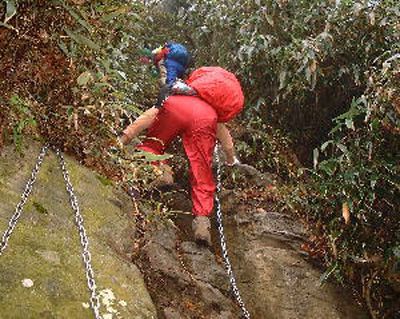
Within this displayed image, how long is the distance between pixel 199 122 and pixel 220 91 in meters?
0.44

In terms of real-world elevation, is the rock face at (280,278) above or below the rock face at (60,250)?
below

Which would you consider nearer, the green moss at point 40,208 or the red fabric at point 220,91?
the green moss at point 40,208

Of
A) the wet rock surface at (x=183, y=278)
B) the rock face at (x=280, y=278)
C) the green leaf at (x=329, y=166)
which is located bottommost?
the rock face at (x=280, y=278)

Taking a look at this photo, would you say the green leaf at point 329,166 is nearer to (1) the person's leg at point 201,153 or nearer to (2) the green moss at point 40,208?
(1) the person's leg at point 201,153

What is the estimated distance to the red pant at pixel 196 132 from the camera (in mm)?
5340

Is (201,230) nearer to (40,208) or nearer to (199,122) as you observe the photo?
(199,122)

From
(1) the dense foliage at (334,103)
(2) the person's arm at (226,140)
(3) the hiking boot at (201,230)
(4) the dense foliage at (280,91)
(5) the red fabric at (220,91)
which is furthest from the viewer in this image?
(2) the person's arm at (226,140)

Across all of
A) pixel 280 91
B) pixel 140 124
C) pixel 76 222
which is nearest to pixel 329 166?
pixel 140 124

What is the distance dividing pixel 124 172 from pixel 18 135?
1407 mm

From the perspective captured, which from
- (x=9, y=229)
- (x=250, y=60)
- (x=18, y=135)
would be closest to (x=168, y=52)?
(x=250, y=60)

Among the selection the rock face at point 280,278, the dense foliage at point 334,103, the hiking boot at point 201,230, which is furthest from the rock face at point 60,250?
the dense foliage at point 334,103

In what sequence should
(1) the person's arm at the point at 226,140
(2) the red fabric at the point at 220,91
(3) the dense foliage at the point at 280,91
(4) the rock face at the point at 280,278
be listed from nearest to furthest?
1. (3) the dense foliage at the point at 280,91
2. (4) the rock face at the point at 280,278
3. (2) the red fabric at the point at 220,91
4. (1) the person's arm at the point at 226,140

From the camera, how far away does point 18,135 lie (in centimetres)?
360

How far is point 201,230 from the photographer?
5031 mm
